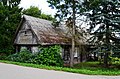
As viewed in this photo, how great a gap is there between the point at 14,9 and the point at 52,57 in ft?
37.5

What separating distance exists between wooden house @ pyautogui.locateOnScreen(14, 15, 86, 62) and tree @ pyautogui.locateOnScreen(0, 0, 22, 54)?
1306mm

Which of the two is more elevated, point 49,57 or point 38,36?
point 38,36

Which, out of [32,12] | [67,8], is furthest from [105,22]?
[32,12]

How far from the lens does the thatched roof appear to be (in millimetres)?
27727

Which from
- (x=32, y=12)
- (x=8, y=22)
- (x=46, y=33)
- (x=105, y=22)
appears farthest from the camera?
(x=32, y=12)

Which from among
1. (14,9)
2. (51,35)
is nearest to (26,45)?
(51,35)

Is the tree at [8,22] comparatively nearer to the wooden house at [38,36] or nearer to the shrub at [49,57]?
the wooden house at [38,36]

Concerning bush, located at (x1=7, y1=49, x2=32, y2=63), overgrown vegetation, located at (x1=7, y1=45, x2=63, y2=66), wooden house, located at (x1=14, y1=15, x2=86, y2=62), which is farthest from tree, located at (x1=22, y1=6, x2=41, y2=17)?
overgrown vegetation, located at (x1=7, y1=45, x2=63, y2=66)

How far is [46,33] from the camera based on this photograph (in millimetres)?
29203

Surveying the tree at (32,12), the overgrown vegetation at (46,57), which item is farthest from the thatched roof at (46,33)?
the tree at (32,12)

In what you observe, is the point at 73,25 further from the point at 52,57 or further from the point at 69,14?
the point at 52,57

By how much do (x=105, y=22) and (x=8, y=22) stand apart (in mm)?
14922

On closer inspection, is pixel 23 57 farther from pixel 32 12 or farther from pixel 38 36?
pixel 32 12

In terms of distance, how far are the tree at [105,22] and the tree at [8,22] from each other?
12.4 m
